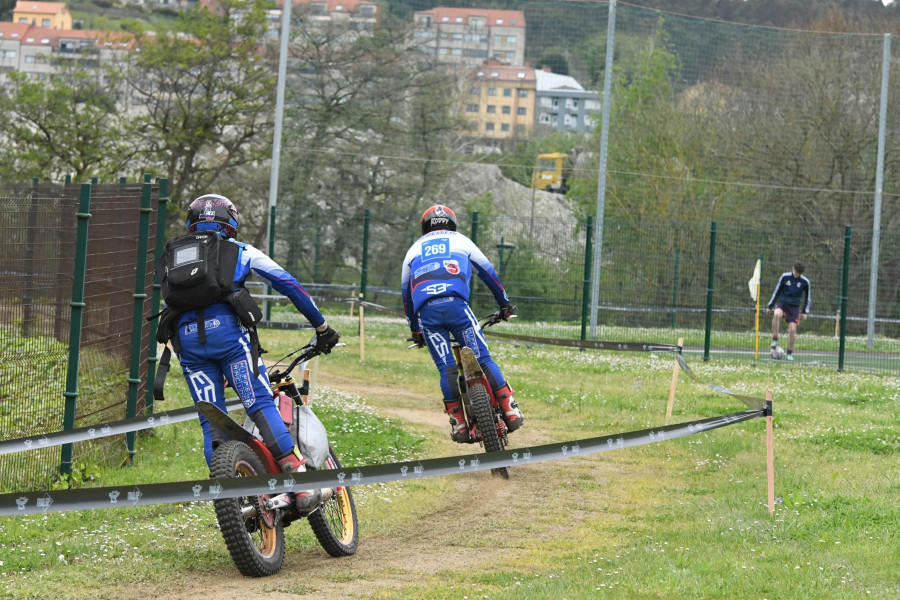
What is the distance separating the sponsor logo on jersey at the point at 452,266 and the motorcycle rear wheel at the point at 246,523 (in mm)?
3579

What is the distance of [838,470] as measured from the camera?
10234mm

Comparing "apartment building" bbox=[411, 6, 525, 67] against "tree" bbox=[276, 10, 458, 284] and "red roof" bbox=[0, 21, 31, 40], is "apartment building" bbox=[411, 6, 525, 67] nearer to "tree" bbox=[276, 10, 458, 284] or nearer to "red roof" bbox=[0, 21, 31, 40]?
"tree" bbox=[276, 10, 458, 284]

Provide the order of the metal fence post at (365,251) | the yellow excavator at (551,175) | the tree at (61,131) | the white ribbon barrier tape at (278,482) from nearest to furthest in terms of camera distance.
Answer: the white ribbon barrier tape at (278,482) < the metal fence post at (365,251) < the yellow excavator at (551,175) < the tree at (61,131)

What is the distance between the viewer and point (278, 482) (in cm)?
590

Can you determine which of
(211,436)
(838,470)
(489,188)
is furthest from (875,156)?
(211,436)

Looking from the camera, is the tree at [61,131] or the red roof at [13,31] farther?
the red roof at [13,31]

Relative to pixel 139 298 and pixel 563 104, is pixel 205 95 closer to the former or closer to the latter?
pixel 563 104

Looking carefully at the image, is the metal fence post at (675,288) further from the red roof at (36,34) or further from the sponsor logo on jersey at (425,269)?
the red roof at (36,34)

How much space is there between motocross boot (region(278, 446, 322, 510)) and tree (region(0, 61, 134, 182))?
34342 millimetres

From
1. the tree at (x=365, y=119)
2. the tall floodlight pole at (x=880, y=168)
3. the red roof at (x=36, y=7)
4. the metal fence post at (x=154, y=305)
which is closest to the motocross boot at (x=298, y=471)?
the metal fence post at (x=154, y=305)

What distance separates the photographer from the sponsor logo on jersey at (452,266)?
9.93 meters

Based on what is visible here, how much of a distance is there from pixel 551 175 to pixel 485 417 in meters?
30.9

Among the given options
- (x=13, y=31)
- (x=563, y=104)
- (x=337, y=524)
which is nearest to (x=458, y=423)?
(x=337, y=524)

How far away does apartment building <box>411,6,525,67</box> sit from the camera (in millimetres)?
30219
